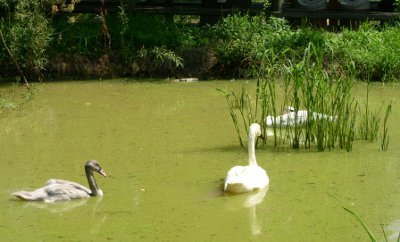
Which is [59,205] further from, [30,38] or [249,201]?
[30,38]

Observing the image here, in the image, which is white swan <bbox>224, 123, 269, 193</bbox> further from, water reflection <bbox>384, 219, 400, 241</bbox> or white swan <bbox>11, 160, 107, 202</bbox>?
water reflection <bbox>384, 219, 400, 241</bbox>

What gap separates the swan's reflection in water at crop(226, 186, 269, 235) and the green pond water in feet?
0.05

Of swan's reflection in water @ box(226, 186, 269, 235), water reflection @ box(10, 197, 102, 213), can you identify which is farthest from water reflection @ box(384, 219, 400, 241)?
water reflection @ box(10, 197, 102, 213)

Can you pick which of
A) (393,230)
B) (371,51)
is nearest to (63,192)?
(393,230)

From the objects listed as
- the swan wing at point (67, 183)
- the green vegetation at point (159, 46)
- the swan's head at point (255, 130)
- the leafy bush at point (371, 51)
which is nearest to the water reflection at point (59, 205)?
the swan wing at point (67, 183)

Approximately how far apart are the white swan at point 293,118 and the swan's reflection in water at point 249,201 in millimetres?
1298

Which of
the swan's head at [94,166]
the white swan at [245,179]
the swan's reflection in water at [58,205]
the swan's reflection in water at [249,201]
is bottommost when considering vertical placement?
the swan's reflection in water at [249,201]

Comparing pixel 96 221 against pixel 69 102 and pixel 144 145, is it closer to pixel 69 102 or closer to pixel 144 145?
pixel 144 145

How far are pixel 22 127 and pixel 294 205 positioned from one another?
4053 millimetres

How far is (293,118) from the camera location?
29.4 ft

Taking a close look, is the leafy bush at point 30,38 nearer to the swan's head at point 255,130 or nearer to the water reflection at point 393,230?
the swan's head at point 255,130

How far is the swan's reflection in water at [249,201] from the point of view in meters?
6.70

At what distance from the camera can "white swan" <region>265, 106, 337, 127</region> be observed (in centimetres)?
838

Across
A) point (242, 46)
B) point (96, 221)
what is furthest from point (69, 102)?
point (96, 221)
